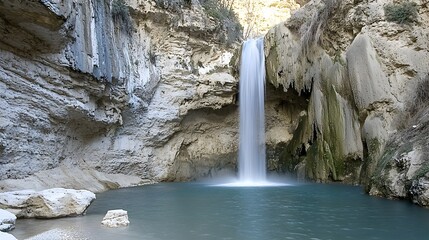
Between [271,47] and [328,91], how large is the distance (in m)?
4.45

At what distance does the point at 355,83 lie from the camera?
49.2 feet

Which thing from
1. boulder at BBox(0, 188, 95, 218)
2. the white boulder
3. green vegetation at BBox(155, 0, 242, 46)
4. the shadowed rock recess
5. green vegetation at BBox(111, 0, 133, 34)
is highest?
green vegetation at BBox(155, 0, 242, 46)

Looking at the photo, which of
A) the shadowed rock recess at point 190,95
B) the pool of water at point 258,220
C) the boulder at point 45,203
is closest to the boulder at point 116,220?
the pool of water at point 258,220

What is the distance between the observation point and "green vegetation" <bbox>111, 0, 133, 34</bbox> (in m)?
17.9

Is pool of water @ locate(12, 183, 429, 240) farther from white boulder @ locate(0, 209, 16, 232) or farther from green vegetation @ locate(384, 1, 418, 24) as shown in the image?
green vegetation @ locate(384, 1, 418, 24)

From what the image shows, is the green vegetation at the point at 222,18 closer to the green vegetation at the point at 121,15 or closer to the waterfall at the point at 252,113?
the waterfall at the point at 252,113

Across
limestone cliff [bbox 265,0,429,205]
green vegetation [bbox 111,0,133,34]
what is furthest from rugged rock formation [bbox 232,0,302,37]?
green vegetation [bbox 111,0,133,34]

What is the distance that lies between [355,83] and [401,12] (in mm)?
2931

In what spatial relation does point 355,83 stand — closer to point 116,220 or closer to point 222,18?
point 222,18

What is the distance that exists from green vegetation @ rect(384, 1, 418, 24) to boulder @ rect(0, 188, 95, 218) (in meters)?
12.1

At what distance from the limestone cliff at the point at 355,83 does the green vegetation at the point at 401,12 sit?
12 cm

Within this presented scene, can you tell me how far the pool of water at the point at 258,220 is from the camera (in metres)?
6.62

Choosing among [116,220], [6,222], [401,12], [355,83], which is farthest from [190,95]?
[6,222]

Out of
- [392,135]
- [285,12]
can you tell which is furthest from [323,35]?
[285,12]
